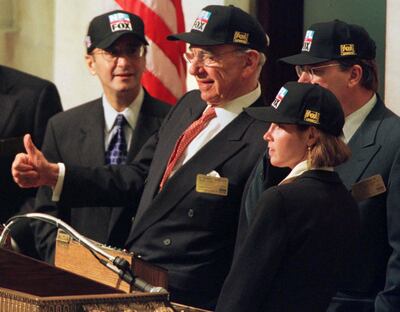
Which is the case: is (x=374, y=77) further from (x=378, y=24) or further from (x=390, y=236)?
(x=378, y=24)

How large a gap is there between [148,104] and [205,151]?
119 cm

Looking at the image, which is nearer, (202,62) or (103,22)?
(202,62)

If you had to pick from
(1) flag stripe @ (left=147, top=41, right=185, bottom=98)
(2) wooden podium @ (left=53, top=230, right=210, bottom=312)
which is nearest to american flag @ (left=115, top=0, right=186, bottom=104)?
(1) flag stripe @ (left=147, top=41, right=185, bottom=98)

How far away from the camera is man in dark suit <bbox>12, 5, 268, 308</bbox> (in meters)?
5.40

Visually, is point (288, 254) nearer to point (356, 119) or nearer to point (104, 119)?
point (356, 119)

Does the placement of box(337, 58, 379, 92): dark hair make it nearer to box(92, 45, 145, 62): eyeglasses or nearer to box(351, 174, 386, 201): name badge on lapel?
box(351, 174, 386, 201): name badge on lapel

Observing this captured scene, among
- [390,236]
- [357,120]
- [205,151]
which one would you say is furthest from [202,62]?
[390,236]

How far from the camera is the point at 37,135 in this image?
7.24 m

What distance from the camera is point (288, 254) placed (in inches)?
180

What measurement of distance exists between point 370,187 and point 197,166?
0.80m

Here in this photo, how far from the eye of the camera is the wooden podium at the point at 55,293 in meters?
4.13

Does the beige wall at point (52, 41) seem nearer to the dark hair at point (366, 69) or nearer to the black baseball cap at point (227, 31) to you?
the black baseball cap at point (227, 31)

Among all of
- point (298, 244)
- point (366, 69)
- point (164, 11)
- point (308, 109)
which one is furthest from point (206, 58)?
point (164, 11)

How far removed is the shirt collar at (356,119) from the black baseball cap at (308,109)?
43cm
